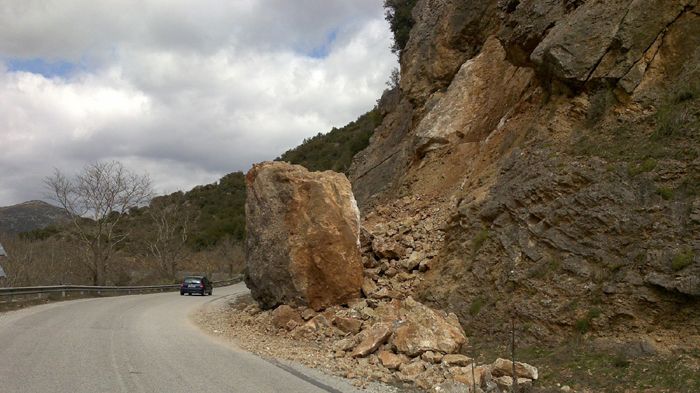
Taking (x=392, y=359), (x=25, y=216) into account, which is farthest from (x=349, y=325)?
(x=25, y=216)

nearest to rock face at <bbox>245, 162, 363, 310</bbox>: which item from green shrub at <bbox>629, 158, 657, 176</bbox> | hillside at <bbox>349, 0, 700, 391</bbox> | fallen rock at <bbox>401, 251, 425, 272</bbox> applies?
hillside at <bbox>349, 0, 700, 391</bbox>

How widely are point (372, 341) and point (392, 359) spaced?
869 mm

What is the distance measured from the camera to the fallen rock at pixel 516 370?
8.13 m

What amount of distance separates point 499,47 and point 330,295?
1166cm

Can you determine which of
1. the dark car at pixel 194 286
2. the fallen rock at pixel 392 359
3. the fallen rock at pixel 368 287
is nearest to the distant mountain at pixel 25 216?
the dark car at pixel 194 286

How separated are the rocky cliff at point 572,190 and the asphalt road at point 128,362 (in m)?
4.30

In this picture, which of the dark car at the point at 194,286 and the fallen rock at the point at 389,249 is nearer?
the fallen rock at the point at 389,249

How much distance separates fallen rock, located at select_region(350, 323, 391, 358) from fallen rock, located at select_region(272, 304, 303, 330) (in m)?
3.54

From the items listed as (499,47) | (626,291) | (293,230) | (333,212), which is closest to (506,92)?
(499,47)

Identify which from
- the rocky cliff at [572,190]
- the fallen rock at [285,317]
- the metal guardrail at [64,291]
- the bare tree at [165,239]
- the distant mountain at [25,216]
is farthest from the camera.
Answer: the distant mountain at [25,216]

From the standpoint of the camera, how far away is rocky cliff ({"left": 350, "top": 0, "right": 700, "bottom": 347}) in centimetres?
904

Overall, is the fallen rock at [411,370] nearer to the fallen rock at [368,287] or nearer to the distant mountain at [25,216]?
the fallen rock at [368,287]

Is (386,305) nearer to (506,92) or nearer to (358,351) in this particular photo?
(358,351)

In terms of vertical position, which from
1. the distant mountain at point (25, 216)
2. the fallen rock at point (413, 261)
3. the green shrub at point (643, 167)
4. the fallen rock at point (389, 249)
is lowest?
the fallen rock at point (413, 261)
